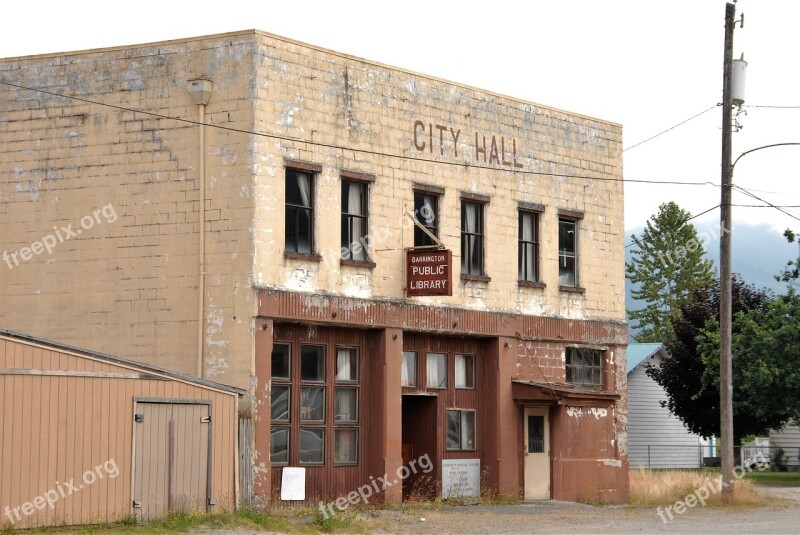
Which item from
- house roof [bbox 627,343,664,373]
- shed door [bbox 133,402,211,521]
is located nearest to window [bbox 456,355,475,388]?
shed door [bbox 133,402,211,521]

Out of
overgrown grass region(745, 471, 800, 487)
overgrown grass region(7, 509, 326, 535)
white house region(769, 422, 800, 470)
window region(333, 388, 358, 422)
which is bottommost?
overgrown grass region(745, 471, 800, 487)

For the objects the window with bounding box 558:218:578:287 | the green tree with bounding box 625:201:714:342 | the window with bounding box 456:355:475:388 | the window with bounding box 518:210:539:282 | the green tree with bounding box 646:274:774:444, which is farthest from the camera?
the green tree with bounding box 625:201:714:342

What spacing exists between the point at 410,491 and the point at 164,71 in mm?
9711

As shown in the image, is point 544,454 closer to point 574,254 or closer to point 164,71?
point 574,254

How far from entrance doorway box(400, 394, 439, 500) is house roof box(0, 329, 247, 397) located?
572 cm

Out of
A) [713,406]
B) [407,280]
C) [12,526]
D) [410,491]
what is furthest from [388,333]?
[713,406]

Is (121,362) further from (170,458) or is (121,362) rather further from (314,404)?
(314,404)

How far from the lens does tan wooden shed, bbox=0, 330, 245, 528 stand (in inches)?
773

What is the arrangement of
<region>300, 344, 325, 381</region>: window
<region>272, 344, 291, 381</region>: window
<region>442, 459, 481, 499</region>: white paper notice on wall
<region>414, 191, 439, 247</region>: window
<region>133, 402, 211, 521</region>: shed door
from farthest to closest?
<region>442, 459, 481, 499</region>: white paper notice on wall
<region>414, 191, 439, 247</region>: window
<region>300, 344, 325, 381</region>: window
<region>272, 344, 291, 381</region>: window
<region>133, 402, 211, 521</region>: shed door

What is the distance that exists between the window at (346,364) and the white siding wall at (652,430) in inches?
1057

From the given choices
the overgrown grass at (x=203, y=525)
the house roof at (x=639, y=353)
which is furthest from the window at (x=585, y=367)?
the house roof at (x=639, y=353)

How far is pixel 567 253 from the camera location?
30.8 meters

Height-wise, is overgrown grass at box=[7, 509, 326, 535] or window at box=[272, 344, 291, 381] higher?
window at box=[272, 344, 291, 381]

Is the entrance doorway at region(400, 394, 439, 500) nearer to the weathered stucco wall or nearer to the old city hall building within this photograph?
the old city hall building
